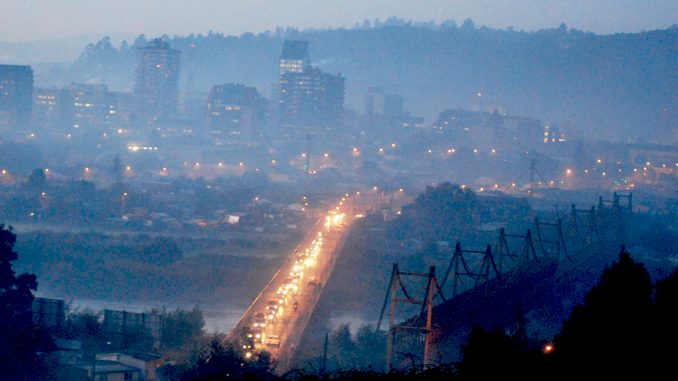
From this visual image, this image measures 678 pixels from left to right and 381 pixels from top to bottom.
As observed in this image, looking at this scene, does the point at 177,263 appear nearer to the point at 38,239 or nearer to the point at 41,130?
the point at 38,239

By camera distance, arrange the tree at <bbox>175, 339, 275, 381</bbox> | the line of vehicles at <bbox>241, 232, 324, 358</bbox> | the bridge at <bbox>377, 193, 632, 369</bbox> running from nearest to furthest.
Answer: the tree at <bbox>175, 339, 275, 381</bbox>
the bridge at <bbox>377, 193, 632, 369</bbox>
the line of vehicles at <bbox>241, 232, 324, 358</bbox>

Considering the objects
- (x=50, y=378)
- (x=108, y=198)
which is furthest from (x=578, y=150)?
(x=50, y=378)

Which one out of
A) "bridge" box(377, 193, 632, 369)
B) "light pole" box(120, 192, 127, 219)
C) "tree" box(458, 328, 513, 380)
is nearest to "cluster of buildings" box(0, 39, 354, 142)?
"light pole" box(120, 192, 127, 219)

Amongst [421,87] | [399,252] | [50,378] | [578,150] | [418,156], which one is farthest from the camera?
[421,87]

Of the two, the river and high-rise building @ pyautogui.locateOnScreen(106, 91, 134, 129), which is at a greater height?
high-rise building @ pyautogui.locateOnScreen(106, 91, 134, 129)

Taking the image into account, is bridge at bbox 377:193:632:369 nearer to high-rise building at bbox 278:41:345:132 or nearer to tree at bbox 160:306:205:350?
tree at bbox 160:306:205:350

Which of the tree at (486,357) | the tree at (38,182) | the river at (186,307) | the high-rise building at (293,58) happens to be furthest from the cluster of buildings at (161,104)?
the tree at (486,357)

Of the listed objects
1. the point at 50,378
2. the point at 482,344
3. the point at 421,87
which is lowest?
the point at 50,378
